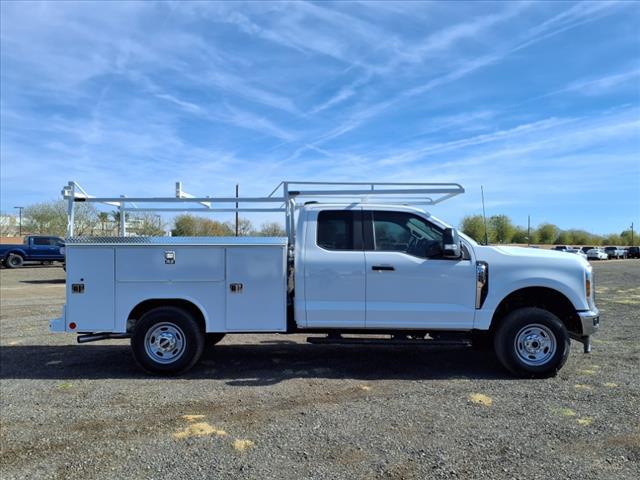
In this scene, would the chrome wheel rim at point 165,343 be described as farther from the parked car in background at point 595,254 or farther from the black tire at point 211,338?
the parked car in background at point 595,254

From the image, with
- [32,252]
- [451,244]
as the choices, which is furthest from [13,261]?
[451,244]

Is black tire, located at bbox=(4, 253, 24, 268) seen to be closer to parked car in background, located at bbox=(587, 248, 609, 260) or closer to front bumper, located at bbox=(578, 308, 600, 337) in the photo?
front bumper, located at bbox=(578, 308, 600, 337)

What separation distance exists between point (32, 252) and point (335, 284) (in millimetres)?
30397

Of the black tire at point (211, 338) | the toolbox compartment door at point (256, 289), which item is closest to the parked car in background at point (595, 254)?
the black tire at point (211, 338)

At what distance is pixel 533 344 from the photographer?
625cm

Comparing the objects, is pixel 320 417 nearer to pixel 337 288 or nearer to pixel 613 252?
pixel 337 288

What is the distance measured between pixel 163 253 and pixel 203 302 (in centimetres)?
78

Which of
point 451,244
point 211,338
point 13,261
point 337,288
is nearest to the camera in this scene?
point 451,244

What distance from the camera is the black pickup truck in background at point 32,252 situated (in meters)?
30.7

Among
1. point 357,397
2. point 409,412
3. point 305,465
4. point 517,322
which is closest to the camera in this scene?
point 305,465

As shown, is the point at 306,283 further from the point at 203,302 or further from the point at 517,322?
the point at 517,322

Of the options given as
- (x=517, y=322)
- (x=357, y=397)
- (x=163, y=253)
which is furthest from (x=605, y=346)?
(x=163, y=253)

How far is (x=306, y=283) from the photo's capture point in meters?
6.38

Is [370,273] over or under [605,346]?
over
